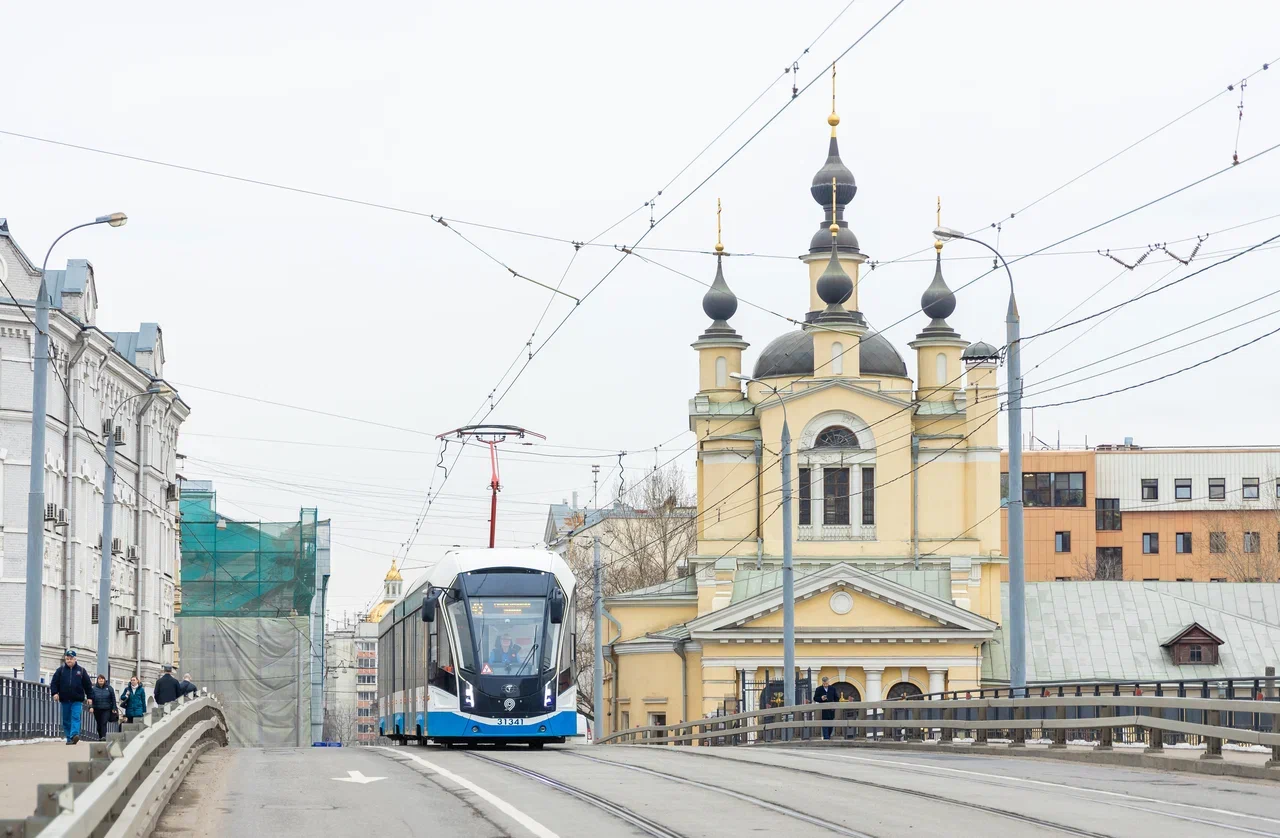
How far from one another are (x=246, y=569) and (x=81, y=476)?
21.7 meters

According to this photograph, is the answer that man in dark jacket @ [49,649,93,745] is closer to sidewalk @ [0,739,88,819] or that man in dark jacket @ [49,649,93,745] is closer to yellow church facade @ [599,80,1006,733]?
sidewalk @ [0,739,88,819]

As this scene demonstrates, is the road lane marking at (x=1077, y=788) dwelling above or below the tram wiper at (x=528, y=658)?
below

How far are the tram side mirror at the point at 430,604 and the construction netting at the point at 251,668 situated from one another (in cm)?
4334

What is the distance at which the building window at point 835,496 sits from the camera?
70250 mm

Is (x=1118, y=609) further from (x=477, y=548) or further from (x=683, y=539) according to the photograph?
(x=477, y=548)

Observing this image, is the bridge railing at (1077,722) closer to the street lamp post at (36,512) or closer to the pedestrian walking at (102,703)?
the pedestrian walking at (102,703)

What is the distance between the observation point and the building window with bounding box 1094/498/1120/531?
353 feet

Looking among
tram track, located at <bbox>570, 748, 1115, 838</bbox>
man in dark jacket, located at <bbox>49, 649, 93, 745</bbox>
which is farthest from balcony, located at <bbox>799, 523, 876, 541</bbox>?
tram track, located at <bbox>570, 748, 1115, 838</bbox>

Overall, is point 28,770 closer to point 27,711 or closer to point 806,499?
point 27,711

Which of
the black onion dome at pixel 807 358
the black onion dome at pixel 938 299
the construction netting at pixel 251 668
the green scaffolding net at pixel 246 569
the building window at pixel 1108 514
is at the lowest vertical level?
the construction netting at pixel 251 668

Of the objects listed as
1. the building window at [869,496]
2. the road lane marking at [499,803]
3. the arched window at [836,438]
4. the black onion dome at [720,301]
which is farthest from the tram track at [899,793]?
the black onion dome at [720,301]

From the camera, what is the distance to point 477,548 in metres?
31.3

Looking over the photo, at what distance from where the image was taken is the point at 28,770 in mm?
19141

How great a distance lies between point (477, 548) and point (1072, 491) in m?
80.8
